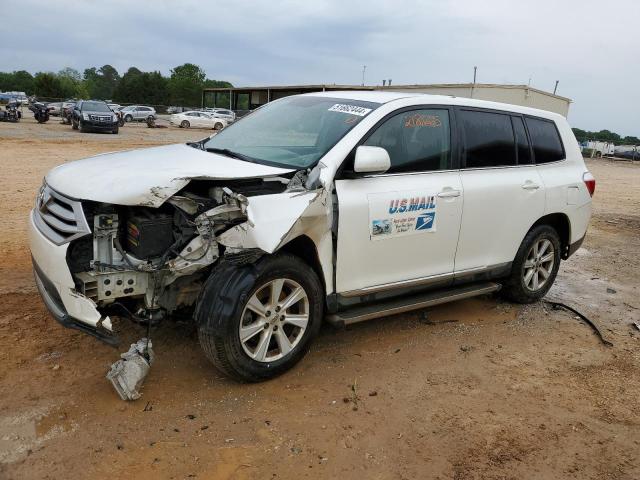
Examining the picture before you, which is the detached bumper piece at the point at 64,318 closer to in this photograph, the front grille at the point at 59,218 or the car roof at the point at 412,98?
the front grille at the point at 59,218

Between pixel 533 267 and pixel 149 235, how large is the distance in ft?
12.4

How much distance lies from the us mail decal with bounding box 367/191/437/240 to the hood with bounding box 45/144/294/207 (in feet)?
2.30

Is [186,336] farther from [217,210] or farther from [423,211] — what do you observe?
[423,211]

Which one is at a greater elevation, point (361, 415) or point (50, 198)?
point (50, 198)

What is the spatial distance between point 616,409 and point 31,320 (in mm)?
4360

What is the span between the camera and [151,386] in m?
3.49

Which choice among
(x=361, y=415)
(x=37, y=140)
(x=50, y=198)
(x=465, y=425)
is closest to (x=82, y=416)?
(x=50, y=198)

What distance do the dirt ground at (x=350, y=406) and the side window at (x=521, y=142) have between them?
4.97 ft

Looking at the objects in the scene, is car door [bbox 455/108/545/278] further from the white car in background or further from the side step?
the white car in background

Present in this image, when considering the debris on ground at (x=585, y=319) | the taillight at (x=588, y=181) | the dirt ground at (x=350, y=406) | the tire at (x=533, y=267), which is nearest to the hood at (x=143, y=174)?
the dirt ground at (x=350, y=406)

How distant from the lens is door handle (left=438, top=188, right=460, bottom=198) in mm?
4203

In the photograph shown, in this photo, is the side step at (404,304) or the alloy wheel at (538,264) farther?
the alloy wheel at (538,264)

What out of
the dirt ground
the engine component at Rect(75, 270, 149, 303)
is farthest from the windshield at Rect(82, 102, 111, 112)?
the engine component at Rect(75, 270, 149, 303)

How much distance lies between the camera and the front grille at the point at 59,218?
3.12 metres
